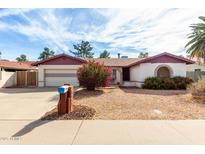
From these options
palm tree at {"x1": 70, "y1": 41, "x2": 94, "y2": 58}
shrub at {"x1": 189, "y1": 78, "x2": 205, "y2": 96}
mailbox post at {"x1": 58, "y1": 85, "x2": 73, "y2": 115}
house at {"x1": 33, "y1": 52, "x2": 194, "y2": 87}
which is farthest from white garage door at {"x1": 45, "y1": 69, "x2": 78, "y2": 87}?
palm tree at {"x1": 70, "y1": 41, "x2": 94, "y2": 58}

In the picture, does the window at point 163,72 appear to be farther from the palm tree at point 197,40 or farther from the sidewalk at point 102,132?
the sidewalk at point 102,132

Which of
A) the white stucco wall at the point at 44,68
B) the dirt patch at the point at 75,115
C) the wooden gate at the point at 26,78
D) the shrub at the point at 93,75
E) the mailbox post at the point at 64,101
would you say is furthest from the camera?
the wooden gate at the point at 26,78

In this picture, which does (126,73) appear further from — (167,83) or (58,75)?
(58,75)

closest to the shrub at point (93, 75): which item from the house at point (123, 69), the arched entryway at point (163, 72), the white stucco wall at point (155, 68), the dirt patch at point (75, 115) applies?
the white stucco wall at point (155, 68)

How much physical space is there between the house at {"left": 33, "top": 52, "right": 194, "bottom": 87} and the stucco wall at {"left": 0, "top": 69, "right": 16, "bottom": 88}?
137 inches

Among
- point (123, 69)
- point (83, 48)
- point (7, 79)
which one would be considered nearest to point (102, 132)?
point (7, 79)

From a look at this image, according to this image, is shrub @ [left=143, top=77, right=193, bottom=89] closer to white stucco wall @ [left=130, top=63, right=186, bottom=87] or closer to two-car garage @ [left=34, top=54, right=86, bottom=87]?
white stucco wall @ [left=130, top=63, right=186, bottom=87]

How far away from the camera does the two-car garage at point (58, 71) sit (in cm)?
2389

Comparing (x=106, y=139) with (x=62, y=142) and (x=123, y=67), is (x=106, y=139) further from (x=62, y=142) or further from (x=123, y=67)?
(x=123, y=67)

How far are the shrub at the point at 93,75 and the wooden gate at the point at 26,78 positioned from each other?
1172 cm

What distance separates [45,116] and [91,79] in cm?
755

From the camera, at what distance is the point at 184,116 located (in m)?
8.42

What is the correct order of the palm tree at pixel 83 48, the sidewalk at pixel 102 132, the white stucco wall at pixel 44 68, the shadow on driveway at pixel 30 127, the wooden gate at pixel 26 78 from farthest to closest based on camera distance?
A: the palm tree at pixel 83 48 < the wooden gate at pixel 26 78 < the white stucco wall at pixel 44 68 < the shadow on driveway at pixel 30 127 < the sidewalk at pixel 102 132

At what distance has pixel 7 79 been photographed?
80.6 feet
